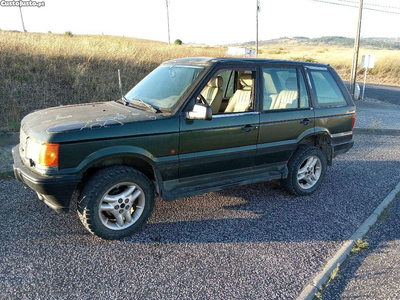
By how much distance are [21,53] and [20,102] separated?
256cm

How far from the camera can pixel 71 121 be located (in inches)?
138

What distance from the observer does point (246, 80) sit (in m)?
4.69

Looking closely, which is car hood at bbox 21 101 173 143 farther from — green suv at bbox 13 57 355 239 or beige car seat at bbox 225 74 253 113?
beige car seat at bbox 225 74 253 113

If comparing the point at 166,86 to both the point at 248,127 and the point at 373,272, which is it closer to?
the point at 248,127

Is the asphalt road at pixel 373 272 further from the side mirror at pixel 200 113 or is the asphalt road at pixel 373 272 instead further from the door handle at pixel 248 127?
the side mirror at pixel 200 113

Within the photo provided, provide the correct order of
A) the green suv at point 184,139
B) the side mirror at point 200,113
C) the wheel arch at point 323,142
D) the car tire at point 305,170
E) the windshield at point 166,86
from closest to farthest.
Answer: the green suv at point 184,139
the side mirror at point 200,113
the windshield at point 166,86
the car tire at point 305,170
the wheel arch at point 323,142

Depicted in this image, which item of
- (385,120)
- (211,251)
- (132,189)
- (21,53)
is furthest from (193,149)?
(385,120)

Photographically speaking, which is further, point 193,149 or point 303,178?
point 303,178

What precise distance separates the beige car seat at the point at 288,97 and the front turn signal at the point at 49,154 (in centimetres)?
286

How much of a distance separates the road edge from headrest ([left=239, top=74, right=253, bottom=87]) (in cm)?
232

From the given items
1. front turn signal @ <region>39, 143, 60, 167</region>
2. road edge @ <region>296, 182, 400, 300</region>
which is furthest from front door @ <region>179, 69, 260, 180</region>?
road edge @ <region>296, 182, 400, 300</region>

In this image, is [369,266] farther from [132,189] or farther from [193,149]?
[132,189]

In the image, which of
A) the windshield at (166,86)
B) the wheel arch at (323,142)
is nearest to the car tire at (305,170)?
the wheel arch at (323,142)

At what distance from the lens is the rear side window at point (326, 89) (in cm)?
504
